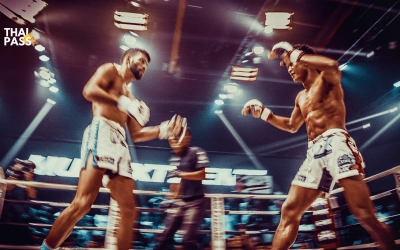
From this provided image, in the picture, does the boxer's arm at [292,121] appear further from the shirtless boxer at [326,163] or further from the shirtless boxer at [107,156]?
the shirtless boxer at [107,156]

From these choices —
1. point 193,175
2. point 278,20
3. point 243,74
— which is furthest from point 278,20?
point 193,175

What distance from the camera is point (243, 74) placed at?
844cm

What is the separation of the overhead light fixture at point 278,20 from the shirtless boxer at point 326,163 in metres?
4.22

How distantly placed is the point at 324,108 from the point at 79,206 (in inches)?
76.2

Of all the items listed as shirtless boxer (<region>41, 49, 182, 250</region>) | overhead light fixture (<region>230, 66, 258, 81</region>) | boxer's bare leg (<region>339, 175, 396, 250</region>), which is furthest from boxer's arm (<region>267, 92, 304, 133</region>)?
overhead light fixture (<region>230, 66, 258, 81</region>)

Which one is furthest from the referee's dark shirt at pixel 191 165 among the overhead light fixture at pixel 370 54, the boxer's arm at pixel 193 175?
the overhead light fixture at pixel 370 54

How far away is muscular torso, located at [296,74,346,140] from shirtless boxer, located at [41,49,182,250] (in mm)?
1329

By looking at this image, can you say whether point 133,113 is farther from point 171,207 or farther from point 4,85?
point 4,85

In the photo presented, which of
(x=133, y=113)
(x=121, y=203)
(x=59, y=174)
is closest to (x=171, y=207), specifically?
(x=121, y=203)

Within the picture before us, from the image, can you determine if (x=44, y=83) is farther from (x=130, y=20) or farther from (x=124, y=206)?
(x=124, y=206)

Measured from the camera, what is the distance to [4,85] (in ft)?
28.7

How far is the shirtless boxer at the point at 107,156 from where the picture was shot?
1.88 m

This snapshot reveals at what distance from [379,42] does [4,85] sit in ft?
34.3

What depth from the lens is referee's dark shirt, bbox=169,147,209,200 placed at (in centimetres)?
315
